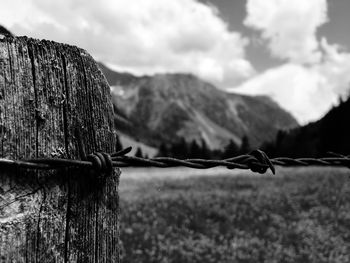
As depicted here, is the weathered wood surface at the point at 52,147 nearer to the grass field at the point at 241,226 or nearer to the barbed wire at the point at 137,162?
the barbed wire at the point at 137,162

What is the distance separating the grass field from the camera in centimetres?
760

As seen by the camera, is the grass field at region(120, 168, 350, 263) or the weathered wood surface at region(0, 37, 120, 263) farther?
the grass field at region(120, 168, 350, 263)

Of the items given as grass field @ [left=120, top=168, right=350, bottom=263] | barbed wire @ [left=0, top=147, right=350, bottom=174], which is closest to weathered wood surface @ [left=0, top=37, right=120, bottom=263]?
barbed wire @ [left=0, top=147, right=350, bottom=174]

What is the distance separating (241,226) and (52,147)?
925 centimetres

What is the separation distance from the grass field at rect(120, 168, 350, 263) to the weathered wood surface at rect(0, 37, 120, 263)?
19.3 ft

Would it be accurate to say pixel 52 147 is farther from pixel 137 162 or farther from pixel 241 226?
pixel 241 226

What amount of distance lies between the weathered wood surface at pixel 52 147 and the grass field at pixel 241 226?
5893 mm

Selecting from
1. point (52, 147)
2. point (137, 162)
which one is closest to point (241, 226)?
point (137, 162)

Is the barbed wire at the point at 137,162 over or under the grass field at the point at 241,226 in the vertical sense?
over

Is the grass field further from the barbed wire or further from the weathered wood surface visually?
the weathered wood surface

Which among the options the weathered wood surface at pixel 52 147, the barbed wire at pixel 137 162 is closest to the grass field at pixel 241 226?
the barbed wire at pixel 137 162

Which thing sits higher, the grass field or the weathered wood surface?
the weathered wood surface

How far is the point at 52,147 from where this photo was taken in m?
1.34

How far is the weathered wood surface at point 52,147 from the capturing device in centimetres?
127
